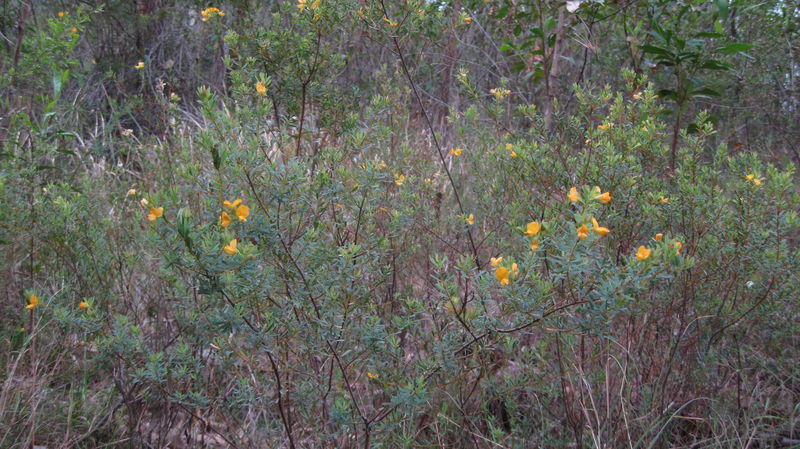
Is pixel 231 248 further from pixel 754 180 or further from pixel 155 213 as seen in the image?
pixel 754 180

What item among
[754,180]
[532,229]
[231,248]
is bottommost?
[231,248]

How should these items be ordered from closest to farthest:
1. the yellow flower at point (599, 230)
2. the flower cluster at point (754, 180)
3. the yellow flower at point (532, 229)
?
1. the yellow flower at point (599, 230)
2. the yellow flower at point (532, 229)
3. the flower cluster at point (754, 180)

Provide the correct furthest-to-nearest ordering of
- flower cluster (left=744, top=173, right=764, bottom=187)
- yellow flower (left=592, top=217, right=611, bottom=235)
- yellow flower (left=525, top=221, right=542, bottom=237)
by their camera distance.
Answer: flower cluster (left=744, top=173, right=764, bottom=187)
yellow flower (left=525, top=221, right=542, bottom=237)
yellow flower (left=592, top=217, right=611, bottom=235)

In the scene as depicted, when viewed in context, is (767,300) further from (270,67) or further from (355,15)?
(270,67)

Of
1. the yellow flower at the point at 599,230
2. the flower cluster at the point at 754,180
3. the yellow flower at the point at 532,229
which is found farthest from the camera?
the flower cluster at the point at 754,180

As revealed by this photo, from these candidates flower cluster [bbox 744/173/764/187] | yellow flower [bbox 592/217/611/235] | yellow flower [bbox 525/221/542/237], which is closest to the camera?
yellow flower [bbox 592/217/611/235]

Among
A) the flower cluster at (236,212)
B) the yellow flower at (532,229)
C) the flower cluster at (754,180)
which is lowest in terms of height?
the flower cluster at (236,212)

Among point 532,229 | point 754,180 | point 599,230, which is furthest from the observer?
point 754,180

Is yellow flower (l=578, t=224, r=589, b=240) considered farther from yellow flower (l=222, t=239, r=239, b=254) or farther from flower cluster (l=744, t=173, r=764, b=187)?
flower cluster (l=744, t=173, r=764, b=187)

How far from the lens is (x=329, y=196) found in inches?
61.9

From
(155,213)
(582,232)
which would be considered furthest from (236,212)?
(582,232)

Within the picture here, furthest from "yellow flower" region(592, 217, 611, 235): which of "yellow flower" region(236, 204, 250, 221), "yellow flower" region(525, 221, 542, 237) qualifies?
"yellow flower" region(236, 204, 250, 221)

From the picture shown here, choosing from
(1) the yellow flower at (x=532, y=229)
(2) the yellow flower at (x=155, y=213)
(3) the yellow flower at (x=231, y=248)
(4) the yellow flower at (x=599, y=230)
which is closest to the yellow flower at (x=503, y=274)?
(1) the yellow flower at (x=532, y=229)

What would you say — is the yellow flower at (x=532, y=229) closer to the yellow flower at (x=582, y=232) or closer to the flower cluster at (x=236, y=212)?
the yellow flower at (x=582, y=232)
